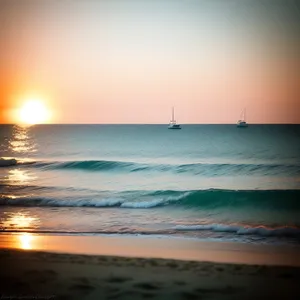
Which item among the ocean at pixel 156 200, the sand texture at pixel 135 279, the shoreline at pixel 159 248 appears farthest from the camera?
the ocean at pixel 156 200

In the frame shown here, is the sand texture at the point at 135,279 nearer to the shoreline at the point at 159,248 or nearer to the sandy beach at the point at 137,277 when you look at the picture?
the sandy beach at the point at 137,277

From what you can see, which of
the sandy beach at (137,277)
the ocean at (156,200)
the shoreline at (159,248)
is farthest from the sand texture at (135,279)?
the ocean at (156,200)

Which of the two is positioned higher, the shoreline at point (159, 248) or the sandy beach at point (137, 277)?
the sandy beach at point (137, 277)

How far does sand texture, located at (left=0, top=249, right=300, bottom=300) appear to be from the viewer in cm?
219

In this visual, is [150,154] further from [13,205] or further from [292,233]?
Answer: [292,233]

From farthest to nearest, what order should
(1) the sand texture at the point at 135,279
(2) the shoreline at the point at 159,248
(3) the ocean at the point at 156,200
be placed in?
(3) the ocean at the point at 156,200 < (2) the shoreline at the point at 159,248 < (1) the sand texture at the point at 135,279

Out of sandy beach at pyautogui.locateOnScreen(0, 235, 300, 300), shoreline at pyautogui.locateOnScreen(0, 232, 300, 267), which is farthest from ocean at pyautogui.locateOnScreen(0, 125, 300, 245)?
sandy beach at pyautogui.locateOnScreen(0, 235, 300, 300)

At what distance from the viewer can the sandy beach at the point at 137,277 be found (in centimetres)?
219

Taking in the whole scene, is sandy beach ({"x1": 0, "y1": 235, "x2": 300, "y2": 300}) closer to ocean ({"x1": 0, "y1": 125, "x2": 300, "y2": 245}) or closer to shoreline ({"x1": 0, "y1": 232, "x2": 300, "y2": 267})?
shoreline ({"x1": 0, "y1": 232, "x2": 300, "y2": 267})

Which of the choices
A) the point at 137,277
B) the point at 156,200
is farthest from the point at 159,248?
the point at 156,200

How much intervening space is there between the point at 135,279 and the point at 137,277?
1.5 inches

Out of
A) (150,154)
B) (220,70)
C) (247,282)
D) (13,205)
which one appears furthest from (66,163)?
(247,282)

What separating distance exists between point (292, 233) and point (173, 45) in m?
3.16

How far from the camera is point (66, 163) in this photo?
38.6ft
